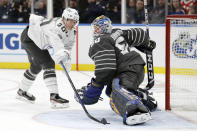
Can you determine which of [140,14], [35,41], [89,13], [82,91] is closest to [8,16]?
[89,13]

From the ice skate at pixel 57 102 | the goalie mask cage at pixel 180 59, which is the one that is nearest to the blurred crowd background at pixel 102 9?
the goalie mask cage at pixel 180 59

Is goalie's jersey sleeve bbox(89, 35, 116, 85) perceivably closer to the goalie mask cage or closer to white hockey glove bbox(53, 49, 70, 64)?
white hockey glove bbox(53, 49, 70, 64)

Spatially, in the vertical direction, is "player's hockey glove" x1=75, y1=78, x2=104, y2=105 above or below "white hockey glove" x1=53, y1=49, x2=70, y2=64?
below

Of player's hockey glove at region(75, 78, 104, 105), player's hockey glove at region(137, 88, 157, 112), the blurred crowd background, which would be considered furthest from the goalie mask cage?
the blurred crowd background

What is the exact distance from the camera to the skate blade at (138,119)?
3182 mm

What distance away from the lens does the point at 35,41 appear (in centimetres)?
418

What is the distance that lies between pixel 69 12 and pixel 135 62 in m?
0.84

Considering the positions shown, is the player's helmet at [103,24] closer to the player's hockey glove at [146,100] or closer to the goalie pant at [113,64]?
the goalie pant at [113,64]

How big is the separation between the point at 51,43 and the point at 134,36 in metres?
0.78

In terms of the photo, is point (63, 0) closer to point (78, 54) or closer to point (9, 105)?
point (78, 54)

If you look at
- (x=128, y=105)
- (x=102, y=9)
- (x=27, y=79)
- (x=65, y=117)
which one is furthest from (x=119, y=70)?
(x=102, y=9)

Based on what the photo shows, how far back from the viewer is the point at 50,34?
401cm

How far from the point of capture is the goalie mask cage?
398 cm

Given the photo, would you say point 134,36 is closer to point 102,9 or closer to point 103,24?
point 103,24
